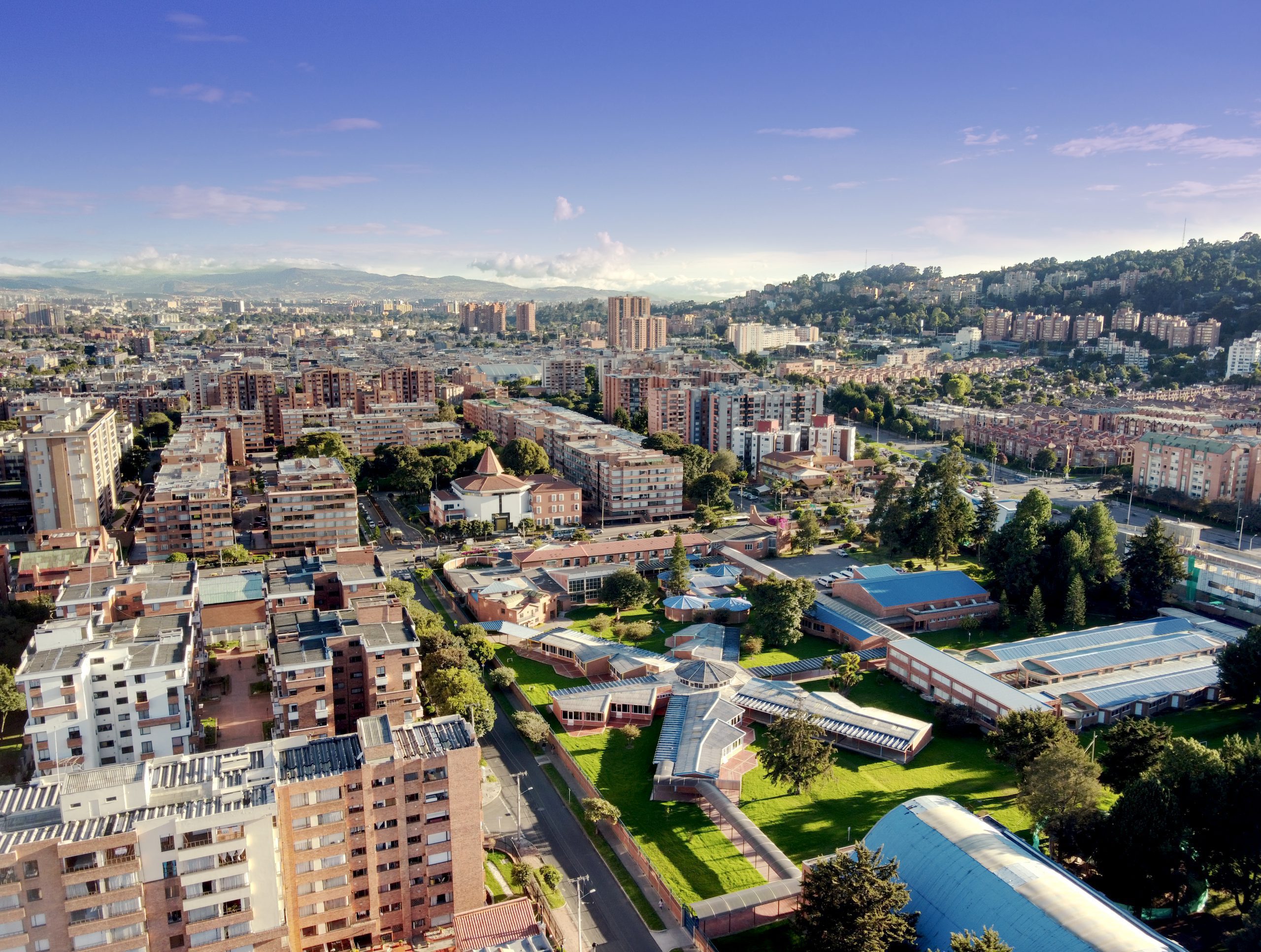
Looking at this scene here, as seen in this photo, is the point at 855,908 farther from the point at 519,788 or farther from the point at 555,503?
the point at 555,503

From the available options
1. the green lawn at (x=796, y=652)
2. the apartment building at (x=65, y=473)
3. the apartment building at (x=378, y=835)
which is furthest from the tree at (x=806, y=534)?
the apartment building at (x=65, y=473)

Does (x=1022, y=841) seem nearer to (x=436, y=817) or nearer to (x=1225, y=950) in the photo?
(x=1225, y=950)

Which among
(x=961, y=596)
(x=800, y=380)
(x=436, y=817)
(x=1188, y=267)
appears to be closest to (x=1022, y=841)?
(x=436, y=817)

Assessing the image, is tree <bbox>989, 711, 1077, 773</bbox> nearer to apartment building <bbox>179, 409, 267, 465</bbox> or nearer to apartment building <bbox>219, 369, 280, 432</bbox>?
apartment building <bbox>179, 409, 267, 465</bbox>

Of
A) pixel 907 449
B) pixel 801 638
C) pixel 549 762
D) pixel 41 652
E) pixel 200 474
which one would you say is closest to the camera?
pixel 41 652

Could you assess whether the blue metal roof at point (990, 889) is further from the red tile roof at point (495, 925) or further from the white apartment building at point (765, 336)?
the white apartment building at point (765, 336)

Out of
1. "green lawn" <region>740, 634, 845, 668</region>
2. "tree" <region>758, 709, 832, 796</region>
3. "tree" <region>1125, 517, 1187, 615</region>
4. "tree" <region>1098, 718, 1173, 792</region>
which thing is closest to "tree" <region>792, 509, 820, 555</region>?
"green lawn" <region>740, 634, 845, 668</region>
